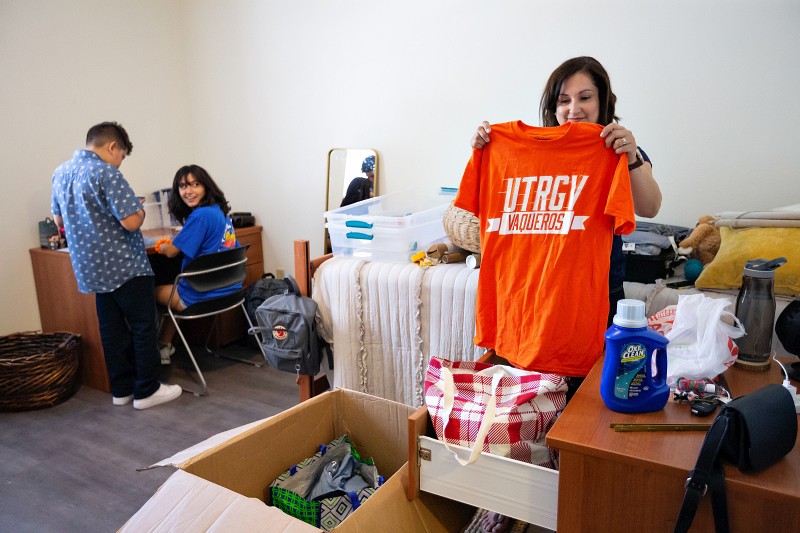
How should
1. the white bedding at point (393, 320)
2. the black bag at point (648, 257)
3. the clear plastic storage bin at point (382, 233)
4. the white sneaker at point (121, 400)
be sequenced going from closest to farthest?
the black bag at point (648, 257)
the white bedding at point (393, 320)
the clear plastic storage bin at point (382, 233)
the white sneaker at point (121, 400)

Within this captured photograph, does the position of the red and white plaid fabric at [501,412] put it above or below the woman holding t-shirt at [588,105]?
below

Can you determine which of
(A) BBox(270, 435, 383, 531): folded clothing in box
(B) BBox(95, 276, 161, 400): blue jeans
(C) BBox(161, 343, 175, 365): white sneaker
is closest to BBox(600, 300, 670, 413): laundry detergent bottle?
(A) BBox(270, 435, 383, 531): folded clothing in box

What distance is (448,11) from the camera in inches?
112

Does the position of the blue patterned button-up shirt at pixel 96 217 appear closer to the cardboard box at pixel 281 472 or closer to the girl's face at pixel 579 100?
the cardboard box at pixel 281 472

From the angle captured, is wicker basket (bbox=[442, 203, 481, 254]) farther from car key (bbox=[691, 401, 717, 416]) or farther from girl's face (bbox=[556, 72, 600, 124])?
car key (bbox=[691, 401, 717, 416])

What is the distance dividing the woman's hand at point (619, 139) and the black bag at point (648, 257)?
2.35 feet

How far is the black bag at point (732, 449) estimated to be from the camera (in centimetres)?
82

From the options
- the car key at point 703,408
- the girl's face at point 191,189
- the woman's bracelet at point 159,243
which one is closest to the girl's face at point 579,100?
the car key at point 703,408

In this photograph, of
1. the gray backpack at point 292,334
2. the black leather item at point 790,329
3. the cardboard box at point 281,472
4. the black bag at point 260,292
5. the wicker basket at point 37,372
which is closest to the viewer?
the cardboard box at point 281,472

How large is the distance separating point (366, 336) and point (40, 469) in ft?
4.67

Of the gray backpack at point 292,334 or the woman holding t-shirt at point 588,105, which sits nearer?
the woman holding t-shirt at point 588,105

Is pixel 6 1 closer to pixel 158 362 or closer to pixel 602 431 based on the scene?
pixel 158 362

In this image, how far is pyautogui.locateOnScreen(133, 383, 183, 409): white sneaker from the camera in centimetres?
279

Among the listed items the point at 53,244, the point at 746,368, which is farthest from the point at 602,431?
the point at 53,244
